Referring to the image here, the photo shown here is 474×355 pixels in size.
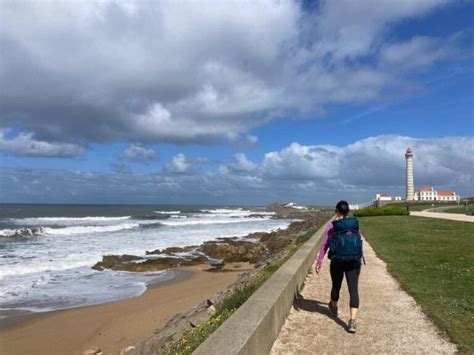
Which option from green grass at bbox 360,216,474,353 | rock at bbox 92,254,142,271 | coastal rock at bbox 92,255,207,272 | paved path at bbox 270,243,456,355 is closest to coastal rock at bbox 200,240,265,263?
coastal rock at bbox 92,255,207,272

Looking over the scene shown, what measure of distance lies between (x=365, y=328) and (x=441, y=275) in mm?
4041

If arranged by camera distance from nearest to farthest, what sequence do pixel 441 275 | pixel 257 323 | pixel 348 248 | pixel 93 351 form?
pixel 257 323 < pixel 348 248 < pixel 93 351 < pixel 441 275

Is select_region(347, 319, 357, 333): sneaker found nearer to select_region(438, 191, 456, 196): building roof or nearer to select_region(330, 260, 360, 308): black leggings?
select_region(330, 260, 360, 308): black leggings

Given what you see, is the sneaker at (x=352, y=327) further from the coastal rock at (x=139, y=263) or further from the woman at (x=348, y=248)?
the coastal rock at (x=139, y=263)

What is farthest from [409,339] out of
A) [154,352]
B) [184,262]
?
[184,262]

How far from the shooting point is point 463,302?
625 cm

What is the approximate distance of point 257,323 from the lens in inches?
160

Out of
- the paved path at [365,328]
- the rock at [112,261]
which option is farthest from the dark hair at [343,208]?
the rock at [112,261]

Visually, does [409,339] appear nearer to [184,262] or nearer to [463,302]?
[463,302]

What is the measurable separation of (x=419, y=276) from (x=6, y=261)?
672 inches

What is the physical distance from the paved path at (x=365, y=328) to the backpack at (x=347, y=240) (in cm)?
89

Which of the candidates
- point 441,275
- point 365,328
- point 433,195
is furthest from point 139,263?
point 433,195

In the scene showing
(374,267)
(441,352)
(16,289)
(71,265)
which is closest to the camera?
(441,352)

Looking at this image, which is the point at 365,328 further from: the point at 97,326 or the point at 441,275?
the point at 97,326
